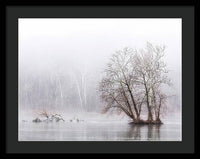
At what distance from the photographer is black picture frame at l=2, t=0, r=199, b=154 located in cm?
586

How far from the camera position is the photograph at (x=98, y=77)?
19.4ft

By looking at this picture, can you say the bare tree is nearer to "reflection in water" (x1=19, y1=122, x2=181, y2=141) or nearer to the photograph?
the photograph

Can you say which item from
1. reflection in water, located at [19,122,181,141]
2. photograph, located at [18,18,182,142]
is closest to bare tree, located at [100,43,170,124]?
photograph, located at [18,18,182,142]

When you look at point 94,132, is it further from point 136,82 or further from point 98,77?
point 136,82

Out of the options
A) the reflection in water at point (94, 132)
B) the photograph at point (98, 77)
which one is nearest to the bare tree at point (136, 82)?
the photograph at point (98, 77)

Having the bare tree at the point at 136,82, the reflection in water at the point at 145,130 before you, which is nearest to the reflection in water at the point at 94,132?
the reflection in water at the point at 145,130

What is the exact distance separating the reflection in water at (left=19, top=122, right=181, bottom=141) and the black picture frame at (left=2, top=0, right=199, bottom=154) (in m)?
0.07

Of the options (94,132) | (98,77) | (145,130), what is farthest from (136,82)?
(94,132)

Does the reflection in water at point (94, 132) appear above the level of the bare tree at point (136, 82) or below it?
below

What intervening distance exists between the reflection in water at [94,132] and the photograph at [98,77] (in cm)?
1

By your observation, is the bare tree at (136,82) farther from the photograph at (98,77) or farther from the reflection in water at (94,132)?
the reflection in water at (94,132)

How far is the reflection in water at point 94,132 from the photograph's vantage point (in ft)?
19.3
